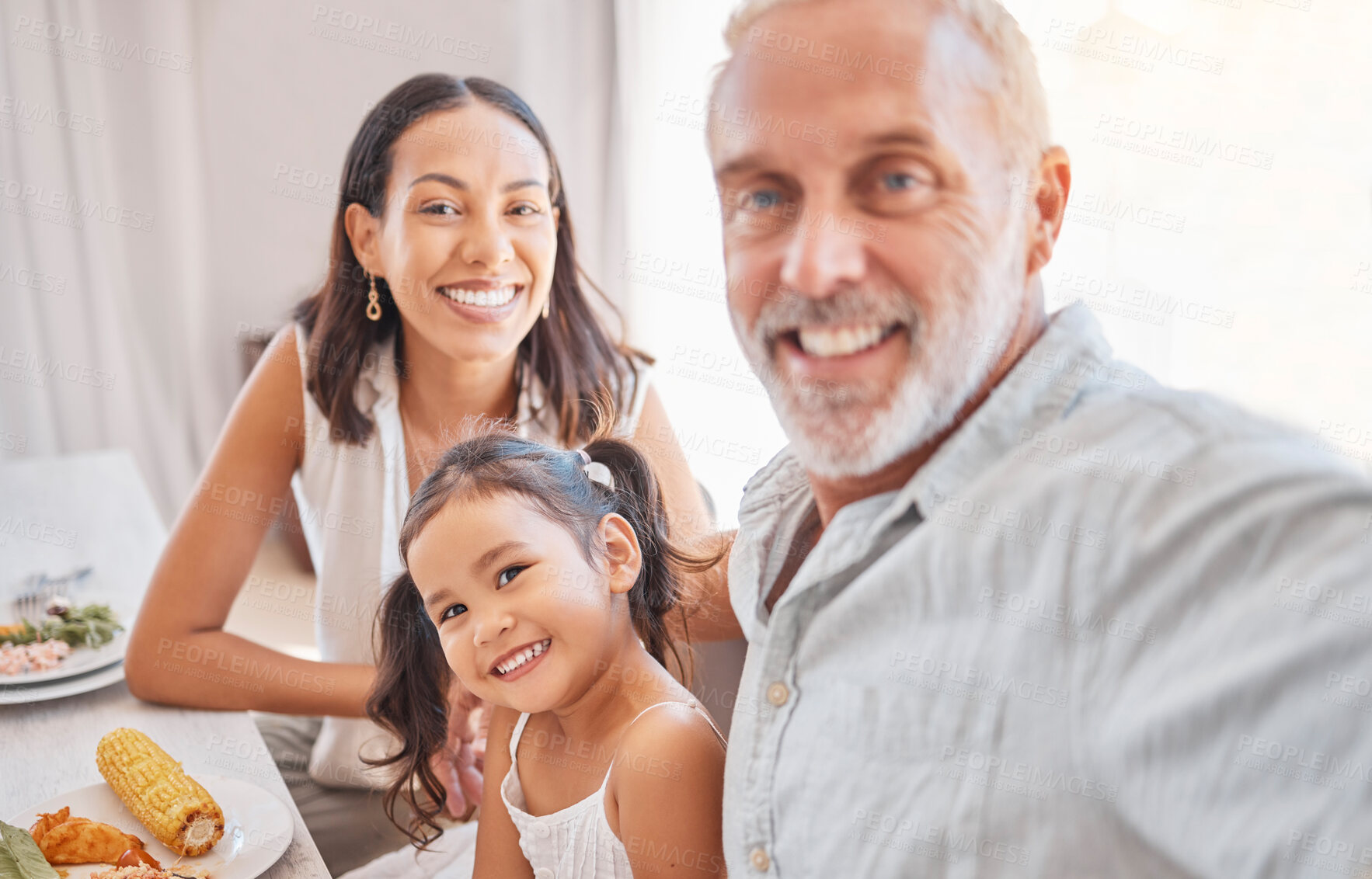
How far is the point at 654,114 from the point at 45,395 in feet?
8.99

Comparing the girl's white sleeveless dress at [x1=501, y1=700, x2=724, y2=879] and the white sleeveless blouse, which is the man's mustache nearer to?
the girl's white sleeveless dress at [x1=501, y1=700, x2=724, y2=879]

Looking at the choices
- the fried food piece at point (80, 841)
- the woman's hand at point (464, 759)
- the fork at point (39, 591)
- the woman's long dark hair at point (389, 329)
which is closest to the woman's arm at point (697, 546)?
the woman's long dark hair at point (389, 329)

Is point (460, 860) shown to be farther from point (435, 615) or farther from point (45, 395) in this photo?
point (45, 395)

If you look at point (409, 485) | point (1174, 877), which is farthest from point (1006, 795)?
point (409, 485)

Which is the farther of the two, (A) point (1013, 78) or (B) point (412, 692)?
(B) point (412, 692)

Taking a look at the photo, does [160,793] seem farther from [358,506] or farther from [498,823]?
[358,506]

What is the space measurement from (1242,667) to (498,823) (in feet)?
2.79

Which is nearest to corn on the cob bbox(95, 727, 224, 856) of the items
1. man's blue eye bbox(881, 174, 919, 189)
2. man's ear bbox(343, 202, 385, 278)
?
man's ear bbox(343, 202, 385, 278)

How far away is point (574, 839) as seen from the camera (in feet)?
3.31

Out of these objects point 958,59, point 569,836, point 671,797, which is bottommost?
point 569,836

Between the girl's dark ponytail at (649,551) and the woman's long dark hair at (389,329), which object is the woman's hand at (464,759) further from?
the woman's long dark hair at (389,329)

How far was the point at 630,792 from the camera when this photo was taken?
0.92 metres

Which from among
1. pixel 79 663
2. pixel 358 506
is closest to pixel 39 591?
pixel 79 663

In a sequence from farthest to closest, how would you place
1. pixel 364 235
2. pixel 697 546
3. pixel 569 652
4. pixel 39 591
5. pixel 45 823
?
pixel 39 591 < pixel 364 235 < pixel 697 546 < pixel 45 823 < pixel 569 652
